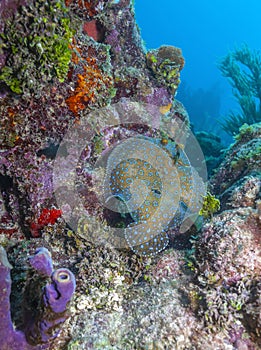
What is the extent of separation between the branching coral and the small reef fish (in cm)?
649

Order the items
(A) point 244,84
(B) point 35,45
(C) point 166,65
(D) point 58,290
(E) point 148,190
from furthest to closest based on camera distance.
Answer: (A) point 244,84
(C) point 166,65
(E) point 148,190
(B) point 35,45
(D) point 58,290

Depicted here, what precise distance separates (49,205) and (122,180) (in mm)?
1088

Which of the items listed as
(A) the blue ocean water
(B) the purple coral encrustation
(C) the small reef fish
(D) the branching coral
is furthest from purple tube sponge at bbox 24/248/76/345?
(A) the blue ocean water

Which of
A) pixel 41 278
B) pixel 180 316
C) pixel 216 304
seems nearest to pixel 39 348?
pixel 41 278

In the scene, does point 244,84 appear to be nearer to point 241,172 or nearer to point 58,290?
point 241,172

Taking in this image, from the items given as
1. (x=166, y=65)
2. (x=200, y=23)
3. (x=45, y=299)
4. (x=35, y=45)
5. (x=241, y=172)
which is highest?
(x=200, y=23)

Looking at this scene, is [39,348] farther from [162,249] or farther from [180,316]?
[162,249]

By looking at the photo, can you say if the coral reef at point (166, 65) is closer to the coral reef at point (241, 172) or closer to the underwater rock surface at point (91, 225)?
the underwater rock surface at point (91, 225)

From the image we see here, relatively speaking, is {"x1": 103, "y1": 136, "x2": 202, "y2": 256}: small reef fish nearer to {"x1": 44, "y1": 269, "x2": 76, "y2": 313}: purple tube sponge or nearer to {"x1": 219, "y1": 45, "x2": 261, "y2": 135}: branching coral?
{"x1": 44, "y1": 269, "x2": 76, "y2": 313}: purple tube sponge

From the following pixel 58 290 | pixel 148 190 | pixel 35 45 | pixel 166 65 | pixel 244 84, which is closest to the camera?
pixel 58 290

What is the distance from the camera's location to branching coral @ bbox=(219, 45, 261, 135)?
32.5 feet

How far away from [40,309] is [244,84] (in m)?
11.0

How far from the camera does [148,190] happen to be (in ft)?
13.1

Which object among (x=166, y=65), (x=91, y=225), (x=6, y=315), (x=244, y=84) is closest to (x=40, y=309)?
(x=6, y=315)
